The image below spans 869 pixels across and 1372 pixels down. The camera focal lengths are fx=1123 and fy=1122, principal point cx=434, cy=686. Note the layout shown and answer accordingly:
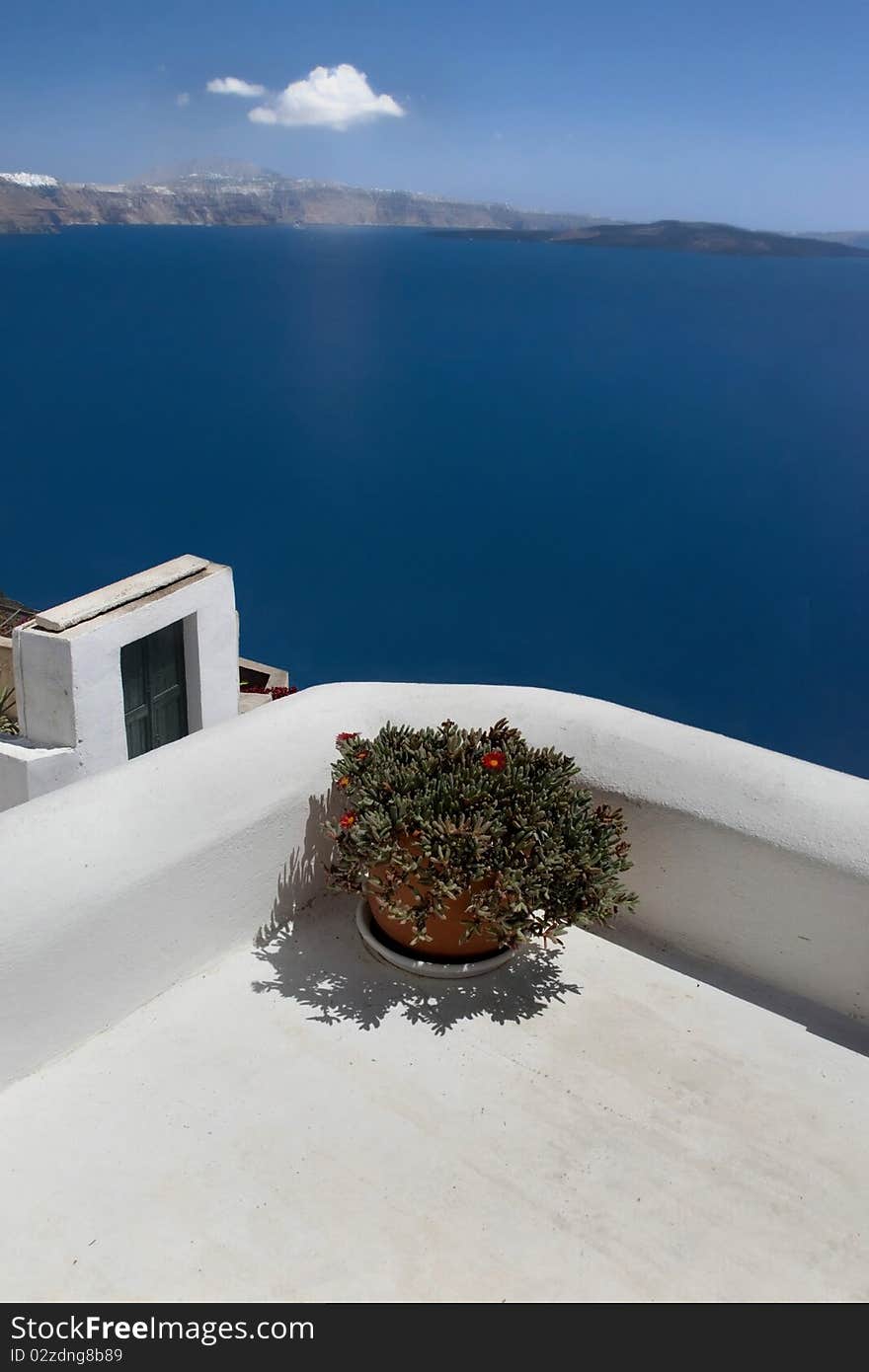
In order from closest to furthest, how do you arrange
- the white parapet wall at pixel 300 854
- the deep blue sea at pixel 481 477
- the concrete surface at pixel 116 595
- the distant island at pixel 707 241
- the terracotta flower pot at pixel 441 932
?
1. the white parapet wall at pixel 300 854
2. the terracotta flower pot at pixel 441 932
3. the concrete surface at pixel 116 595
4. the deep blue sea at pixel 481 477
5. the distant island at pixel 707 241

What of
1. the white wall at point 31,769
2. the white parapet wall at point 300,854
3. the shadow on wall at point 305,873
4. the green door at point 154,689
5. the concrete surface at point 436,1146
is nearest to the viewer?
the concrete surface at point 436,1146

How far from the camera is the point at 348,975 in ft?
9.50

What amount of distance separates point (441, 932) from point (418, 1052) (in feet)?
1.01

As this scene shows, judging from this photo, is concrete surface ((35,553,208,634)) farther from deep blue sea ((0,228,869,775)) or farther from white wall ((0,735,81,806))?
deep blue sea ((0,228,869,775))

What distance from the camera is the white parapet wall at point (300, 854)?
246 centimetres

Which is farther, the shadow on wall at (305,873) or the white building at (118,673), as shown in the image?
the white building at (118,673)

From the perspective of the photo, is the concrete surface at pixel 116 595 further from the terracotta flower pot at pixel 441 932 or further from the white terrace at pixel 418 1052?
the terracotta flower pot at pixel 441 932

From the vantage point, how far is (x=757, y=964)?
2.91 m

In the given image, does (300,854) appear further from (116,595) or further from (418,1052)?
(116,595)

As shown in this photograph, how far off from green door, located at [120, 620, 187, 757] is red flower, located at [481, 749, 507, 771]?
3.26 metres

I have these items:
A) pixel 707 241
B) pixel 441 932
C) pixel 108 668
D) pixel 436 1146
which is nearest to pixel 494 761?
pixel 441 932

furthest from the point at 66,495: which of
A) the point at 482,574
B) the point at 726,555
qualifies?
the point at 726,555

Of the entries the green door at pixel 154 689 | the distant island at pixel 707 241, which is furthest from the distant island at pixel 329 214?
the green door at pixel 154 689

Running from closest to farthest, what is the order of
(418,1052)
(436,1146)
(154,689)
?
(436,1146), (418,1052), (154,689)
